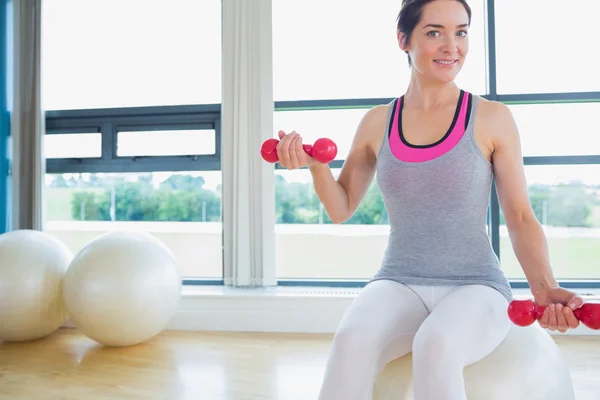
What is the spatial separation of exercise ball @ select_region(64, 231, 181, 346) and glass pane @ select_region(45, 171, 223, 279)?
84 cm

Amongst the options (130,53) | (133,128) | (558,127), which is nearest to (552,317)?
(558,127)

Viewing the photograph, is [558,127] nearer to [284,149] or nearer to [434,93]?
[434,93]

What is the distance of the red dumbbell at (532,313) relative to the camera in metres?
0.80

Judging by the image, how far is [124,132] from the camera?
3.30m

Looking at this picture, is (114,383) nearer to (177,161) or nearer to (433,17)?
(177,161)

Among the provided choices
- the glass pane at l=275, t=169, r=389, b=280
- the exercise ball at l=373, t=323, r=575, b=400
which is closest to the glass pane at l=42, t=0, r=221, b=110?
the glass pane at l=275, t=169, r=389, b=280

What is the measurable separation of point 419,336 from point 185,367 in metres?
1.56

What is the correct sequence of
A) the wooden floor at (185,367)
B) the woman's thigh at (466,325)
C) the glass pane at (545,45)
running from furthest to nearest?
the glass pane at (545,45), the wooden floor at (185,367), the woman's thigh at (466,325)

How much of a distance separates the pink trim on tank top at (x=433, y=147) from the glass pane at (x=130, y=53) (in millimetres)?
2204

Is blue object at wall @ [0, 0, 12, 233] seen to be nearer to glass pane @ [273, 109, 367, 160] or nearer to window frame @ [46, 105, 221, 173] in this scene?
window frame @ [46, 105, 221, 173]

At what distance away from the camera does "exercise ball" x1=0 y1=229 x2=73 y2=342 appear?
7.97ft

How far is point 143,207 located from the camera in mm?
3459

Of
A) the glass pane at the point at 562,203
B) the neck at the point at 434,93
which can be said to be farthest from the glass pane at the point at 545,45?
the neck at the point at 434,93

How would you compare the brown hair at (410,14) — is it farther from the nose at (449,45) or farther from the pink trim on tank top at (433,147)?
the pink trim on tank top at (433,147)
